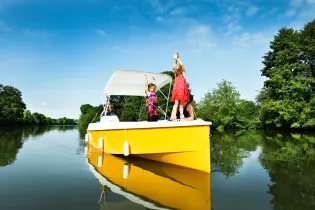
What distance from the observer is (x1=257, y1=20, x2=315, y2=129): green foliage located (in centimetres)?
2823

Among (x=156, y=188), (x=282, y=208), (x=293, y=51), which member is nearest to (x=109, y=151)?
(x=156, y=188)

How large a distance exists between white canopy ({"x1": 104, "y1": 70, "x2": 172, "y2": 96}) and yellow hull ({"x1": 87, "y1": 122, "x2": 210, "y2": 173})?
2336mm

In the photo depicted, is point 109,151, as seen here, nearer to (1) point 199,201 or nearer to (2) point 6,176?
(2) point 6,176

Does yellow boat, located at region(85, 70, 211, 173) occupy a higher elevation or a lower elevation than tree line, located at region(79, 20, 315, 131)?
lower

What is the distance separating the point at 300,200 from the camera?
3734mm

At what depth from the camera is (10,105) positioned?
187ft

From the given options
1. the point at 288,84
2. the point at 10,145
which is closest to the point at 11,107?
the point at 10,145

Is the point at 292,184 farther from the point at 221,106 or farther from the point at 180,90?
the point at 221,106

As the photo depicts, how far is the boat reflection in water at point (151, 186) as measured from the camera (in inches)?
141

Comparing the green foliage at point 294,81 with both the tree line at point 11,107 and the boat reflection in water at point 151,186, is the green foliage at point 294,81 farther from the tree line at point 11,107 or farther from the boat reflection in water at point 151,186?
the tree line at point 11,107

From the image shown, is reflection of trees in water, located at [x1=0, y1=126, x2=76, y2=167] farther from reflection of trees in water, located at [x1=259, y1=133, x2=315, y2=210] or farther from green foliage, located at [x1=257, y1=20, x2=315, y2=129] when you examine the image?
green foliage, located at [x1=257, y1=20, x2=315, y2=129]

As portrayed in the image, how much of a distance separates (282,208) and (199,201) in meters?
1.16

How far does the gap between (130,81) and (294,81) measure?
26384mm

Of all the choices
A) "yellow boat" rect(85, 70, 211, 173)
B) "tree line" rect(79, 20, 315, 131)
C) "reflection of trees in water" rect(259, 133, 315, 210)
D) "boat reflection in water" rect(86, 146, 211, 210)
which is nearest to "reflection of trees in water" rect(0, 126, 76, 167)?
"boat reflection in water" rect(86, 146, 211, 210)
